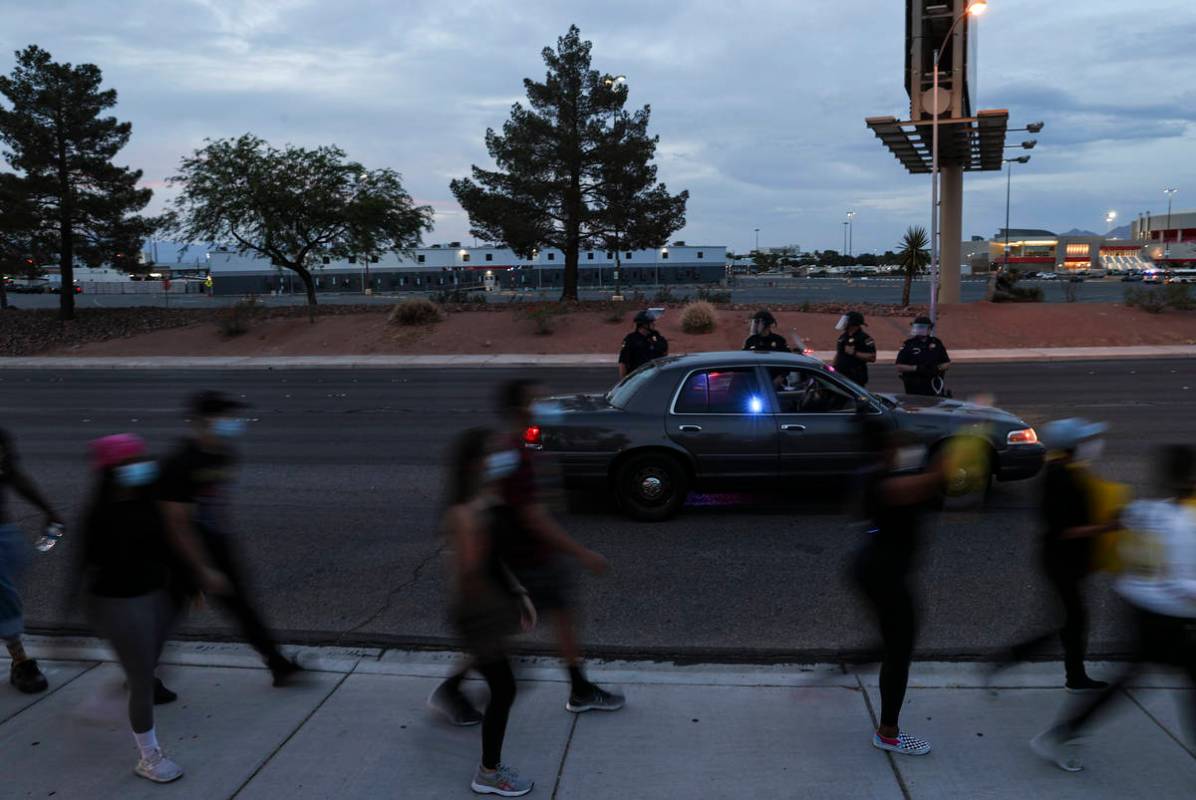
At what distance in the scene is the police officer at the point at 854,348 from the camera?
36.1ft

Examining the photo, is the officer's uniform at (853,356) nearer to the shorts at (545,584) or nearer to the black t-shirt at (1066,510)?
the black t-shirt at (1066,510)

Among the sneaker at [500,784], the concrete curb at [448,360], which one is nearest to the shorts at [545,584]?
the sneaker at [500,784]

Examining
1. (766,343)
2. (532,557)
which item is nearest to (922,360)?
(766,343)

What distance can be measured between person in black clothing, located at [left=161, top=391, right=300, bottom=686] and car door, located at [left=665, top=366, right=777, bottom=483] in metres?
4.09

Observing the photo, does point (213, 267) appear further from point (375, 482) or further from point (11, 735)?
point (11, 735)

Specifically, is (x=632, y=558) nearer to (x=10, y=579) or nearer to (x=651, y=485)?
(x=651, y=485)

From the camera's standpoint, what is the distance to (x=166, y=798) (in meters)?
4.18

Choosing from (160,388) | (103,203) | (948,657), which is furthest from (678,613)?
(103,203)

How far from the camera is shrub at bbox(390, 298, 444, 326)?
109ft

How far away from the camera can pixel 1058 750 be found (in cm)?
429

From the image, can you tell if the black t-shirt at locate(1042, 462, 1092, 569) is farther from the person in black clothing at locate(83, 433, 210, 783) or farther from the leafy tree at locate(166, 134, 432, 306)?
the leafy tree at locate(166, 134, 432, 306)

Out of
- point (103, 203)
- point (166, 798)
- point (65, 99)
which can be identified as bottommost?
point (166, 798)

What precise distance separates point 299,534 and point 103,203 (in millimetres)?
30678

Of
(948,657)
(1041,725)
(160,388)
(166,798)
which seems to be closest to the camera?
(166,798)
